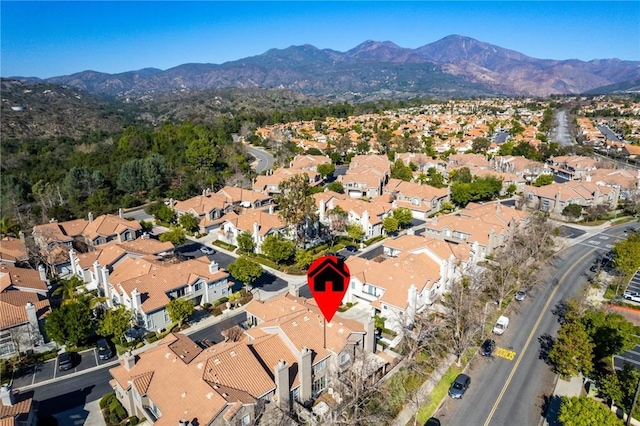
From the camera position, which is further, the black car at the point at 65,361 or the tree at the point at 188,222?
the tree at the point at 188,222

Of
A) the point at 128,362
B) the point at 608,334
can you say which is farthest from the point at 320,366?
the point at 608,334

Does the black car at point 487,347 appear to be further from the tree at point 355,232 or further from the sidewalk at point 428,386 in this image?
the tree at point 355,232

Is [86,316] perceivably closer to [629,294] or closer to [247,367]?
[247,367]

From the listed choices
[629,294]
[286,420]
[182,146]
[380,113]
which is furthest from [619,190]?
[380,113]

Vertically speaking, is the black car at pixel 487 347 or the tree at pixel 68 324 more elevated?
the tree at pixel 68 324

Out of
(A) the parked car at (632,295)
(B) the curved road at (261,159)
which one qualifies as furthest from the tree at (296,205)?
(B) the curved road at (261,159)
